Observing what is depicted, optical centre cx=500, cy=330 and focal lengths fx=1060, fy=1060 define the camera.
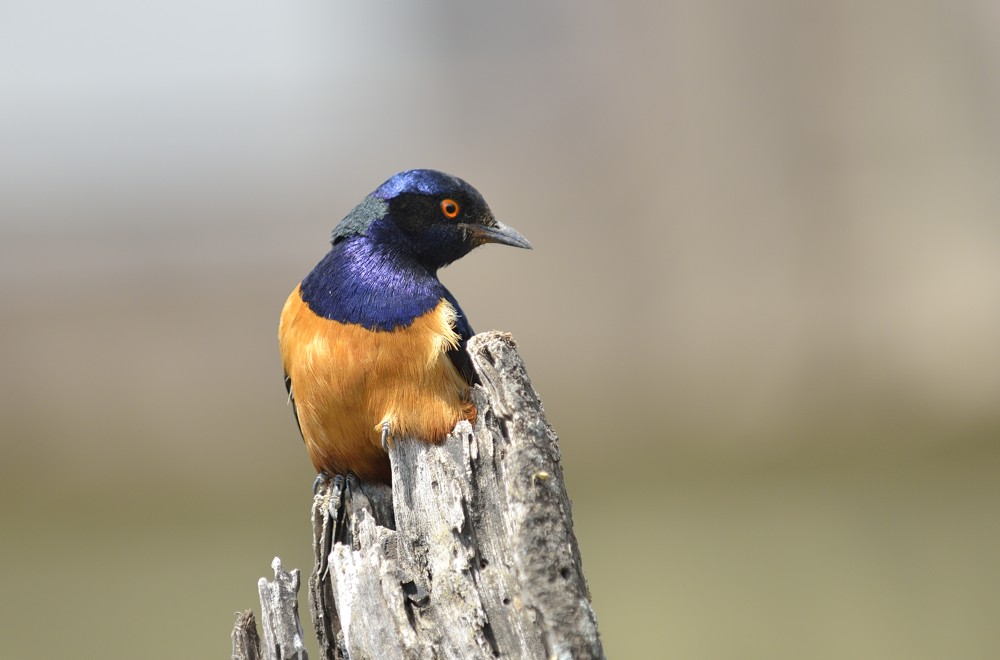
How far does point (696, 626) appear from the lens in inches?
308

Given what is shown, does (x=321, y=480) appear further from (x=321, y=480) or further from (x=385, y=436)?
(x=385, y=436)

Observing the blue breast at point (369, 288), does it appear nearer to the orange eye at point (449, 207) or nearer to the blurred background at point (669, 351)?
the orange eye at point (449, 207)

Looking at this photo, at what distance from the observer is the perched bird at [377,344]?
12.6ft

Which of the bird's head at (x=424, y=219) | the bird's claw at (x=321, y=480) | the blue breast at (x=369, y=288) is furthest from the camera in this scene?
the bird's head at (x=424, y=219)

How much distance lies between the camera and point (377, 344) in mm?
3895

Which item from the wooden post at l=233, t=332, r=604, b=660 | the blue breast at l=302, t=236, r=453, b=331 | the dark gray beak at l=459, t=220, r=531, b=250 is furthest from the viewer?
the dark gray beak at l=459, t=220, r=531, b=250

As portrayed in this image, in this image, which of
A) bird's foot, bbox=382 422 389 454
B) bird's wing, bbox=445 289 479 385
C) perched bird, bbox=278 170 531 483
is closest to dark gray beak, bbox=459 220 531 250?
perched bird, bbox=278 170 531 483

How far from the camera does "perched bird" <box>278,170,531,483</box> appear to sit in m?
3.84

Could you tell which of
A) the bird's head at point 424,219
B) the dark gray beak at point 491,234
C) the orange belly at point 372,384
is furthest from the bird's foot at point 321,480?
the dark gray beak at point 491,234

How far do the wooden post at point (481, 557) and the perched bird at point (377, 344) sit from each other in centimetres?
34

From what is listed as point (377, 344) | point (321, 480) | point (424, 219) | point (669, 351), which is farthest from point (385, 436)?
point (669, 351)

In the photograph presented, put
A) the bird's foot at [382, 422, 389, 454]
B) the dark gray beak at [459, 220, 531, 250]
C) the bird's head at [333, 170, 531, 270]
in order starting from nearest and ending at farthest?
the bird's foot at [382, 422, 389, 454] < the bird's head at [333, 170, 531, 270] < the dark gray beak at [459, 220, 531, 250]

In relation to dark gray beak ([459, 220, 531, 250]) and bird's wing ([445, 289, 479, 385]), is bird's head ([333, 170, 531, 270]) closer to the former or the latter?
dark gray beak ([459, 220, 531, 250])

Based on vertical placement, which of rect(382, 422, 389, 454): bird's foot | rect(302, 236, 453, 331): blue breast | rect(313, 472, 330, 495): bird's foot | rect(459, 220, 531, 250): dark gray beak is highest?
rect(459, 220, 531, 250): dark gray beak
